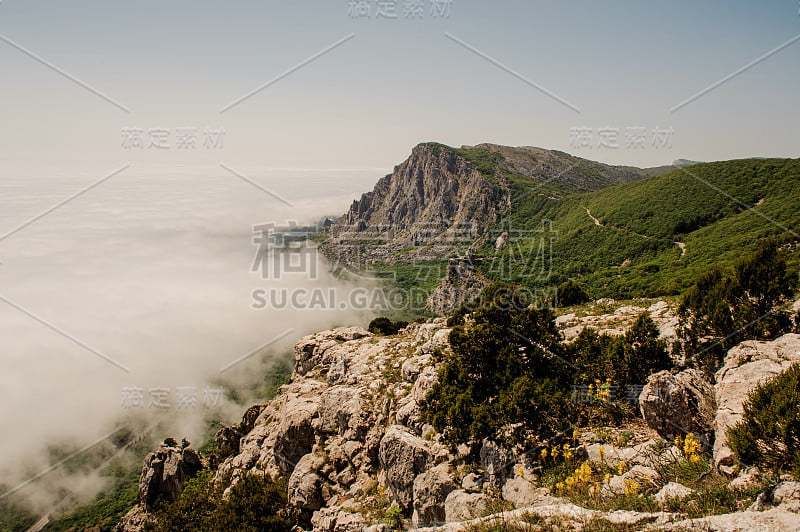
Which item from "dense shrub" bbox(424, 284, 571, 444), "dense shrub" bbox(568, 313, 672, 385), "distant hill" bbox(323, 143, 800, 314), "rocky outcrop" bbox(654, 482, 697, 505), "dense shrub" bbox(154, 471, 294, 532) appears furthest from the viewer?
"distant hill" bbox(323, 143, 800, 314)

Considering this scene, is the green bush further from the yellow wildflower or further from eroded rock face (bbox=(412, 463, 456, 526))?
eroded rock face (bbox=(412, 463, 456, 526))

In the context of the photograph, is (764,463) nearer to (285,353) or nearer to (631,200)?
(631,200)

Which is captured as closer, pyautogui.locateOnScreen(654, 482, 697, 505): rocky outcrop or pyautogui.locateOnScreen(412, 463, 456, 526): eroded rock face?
pyautogui.locateOnScreen(654, 482, 697, 505): rocky outcrop

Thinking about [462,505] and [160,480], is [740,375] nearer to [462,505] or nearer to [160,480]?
[462,505]

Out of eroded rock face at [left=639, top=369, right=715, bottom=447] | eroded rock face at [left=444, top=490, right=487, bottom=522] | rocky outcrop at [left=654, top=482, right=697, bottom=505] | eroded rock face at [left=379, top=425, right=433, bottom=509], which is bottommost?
eroded rock face at [left=379, top=425, right=433, bottom=509]

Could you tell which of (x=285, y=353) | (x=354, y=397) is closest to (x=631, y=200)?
(x=354, y=397)

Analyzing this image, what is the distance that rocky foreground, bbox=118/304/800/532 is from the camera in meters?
7.10

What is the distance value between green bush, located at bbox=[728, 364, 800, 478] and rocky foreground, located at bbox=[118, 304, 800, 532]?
38 cm

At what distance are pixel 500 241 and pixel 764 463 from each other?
17177 centimetres

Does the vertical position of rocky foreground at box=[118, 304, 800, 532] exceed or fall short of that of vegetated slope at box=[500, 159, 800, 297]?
it falls short

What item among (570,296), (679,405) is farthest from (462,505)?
(570,296)

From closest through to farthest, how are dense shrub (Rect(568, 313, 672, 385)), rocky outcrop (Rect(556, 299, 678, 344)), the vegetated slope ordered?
dense shrub (Rect(568, 313, 672, 385)) → rocky outcrop (Rect(556, 299, 678, 344)) → the vegetated slope

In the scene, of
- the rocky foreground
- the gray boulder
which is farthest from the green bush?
the gray boulder

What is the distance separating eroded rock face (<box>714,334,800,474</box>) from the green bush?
441 millimetres
